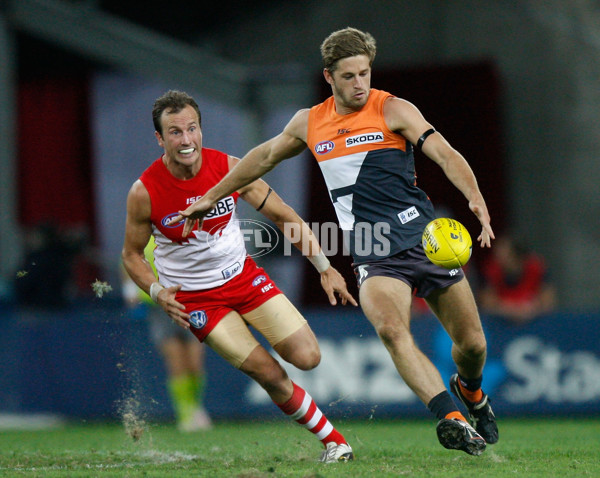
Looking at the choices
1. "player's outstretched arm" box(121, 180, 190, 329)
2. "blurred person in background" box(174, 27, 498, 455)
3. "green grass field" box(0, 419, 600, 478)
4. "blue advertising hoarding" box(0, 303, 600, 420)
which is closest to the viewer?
"green grass field" box(0, 419, 600, 478)

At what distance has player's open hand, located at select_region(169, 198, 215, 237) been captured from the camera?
7.15 m

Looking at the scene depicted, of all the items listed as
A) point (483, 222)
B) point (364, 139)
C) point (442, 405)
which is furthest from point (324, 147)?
point (442, 405)

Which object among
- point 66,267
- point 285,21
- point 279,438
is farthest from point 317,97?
point 279,438

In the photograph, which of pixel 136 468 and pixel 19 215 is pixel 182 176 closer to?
pixel 136 468

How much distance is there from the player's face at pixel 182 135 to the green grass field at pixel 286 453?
223 cm

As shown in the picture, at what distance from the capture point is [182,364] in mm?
11594

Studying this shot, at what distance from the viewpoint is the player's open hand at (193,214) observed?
7148 mm

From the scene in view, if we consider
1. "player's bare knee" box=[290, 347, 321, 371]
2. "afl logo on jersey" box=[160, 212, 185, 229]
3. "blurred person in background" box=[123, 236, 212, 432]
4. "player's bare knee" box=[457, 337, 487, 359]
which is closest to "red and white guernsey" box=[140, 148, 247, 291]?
"afl logo on jersey" box=[160, 212, 185, 229]

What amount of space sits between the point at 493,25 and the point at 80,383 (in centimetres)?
953

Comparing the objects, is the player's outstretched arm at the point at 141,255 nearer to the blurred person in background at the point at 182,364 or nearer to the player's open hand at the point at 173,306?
the player's open hand at the point at 173,306

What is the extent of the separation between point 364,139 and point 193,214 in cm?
131

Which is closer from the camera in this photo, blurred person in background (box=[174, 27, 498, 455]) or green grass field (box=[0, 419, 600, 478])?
green grass field (box=[0, 419, 600, 478])

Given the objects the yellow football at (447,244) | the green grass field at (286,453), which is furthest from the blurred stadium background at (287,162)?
the yellow football at (447,244)

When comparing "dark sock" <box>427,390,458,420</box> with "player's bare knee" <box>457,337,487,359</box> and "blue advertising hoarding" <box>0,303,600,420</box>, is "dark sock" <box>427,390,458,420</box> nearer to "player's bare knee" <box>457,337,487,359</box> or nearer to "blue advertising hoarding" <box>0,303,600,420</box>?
"player's bare knee" <box>457,337,487,359</box>
